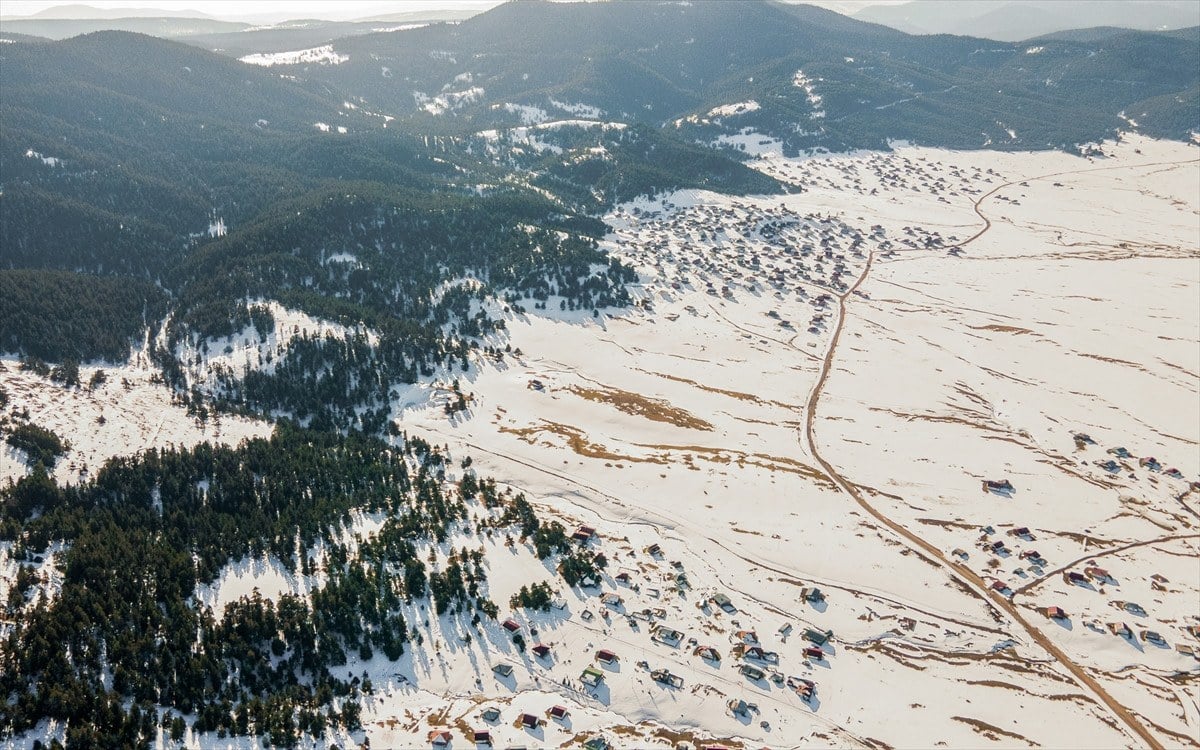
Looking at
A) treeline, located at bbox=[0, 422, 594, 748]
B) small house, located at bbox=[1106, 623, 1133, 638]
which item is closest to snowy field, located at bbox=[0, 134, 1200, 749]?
small house, located at bbox=[1106, 623, 1133, 638]

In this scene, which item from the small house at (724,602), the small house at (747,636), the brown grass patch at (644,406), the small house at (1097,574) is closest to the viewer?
the small house at (747,636)

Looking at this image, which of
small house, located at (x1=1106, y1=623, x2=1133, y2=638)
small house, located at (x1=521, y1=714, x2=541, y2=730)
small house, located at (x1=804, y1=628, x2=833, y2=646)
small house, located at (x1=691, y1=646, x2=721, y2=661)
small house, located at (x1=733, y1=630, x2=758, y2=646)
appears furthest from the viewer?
small house, located at (x1=1106, y1=623, x2=1133, y2=638)

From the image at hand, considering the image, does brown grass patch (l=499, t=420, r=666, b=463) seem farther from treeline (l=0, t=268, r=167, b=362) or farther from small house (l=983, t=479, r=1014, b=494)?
treeline (l=0, t=268, r=167, b=362)

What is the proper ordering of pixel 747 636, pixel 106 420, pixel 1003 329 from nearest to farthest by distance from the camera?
pixel 747 636 → pixel 106 420 → pixel 1003 329

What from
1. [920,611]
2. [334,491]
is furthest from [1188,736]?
[334,491]

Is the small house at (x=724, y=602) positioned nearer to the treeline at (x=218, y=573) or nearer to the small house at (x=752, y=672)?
the small house at (x=752, y=672)

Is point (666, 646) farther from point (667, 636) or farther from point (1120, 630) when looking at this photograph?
point (1120, 630)

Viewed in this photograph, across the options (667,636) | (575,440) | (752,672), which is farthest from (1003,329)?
(667,636)

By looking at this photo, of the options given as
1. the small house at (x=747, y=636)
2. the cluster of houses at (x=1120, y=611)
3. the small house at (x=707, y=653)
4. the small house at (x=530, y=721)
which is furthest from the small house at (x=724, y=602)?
the cluster of houses at (x=1120, y=611)
